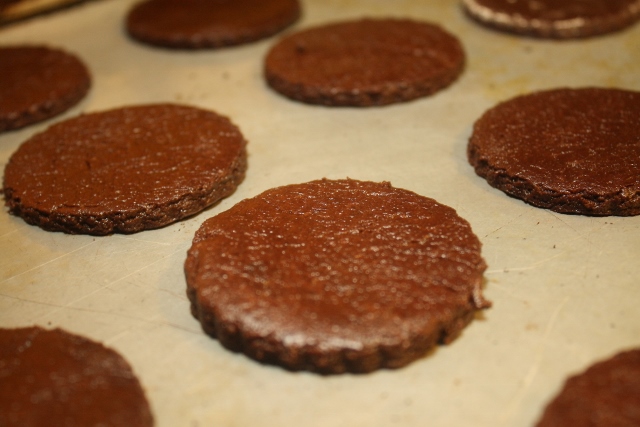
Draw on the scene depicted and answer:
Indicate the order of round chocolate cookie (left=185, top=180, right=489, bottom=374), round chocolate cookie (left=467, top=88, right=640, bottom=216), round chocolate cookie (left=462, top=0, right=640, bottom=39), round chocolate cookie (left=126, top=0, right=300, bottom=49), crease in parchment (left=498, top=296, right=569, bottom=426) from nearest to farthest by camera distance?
crease in parchment (left=498, top=296, right=569, bottom=426) → round chocolate cookie (left=185, top=180, right=489, bottom=374) → round chocolate cookie (left=467, top=88, right=640, bottom=216) → round chocolate cookie (left=462, top=0, right=640, bottom=39) → round chocolate cookie (left=126, top=0, right=300, bottom=49)

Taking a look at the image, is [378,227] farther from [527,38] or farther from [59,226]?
[527,38]

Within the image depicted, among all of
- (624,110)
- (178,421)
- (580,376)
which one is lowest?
(178,421)

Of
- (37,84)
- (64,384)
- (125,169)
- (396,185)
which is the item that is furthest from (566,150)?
(37,84)

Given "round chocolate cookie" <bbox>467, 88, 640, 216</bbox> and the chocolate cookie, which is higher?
"round chocolate cookie" <bbox>467, 88, 640, 216</bbox>

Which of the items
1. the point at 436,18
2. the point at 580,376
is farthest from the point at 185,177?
the point at 436,18

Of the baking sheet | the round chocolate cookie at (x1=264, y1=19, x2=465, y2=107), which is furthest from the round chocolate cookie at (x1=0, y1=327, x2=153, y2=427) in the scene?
the round chocolate cookie at (x1=264, y1=19, x2=465, y2=107)

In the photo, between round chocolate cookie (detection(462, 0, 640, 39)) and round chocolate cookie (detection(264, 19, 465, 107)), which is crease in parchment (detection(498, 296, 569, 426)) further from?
round chocolate cookie (detection(462, 0, 640, 39))

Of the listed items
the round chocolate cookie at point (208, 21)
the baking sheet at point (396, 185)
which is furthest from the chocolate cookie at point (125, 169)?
the round chocolate cookie at point (208, 21)
